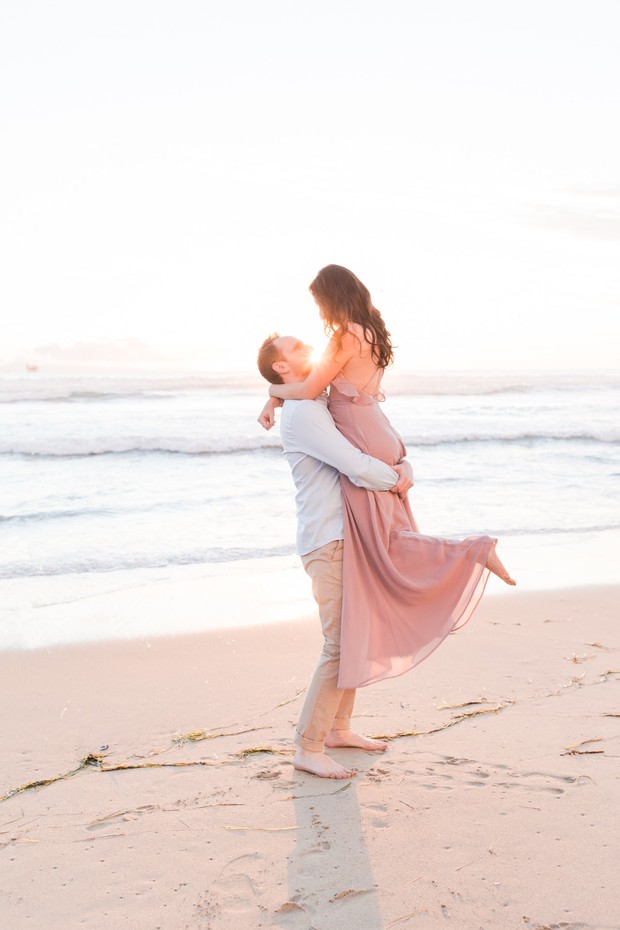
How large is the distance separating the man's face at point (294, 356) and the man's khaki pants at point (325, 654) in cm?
72

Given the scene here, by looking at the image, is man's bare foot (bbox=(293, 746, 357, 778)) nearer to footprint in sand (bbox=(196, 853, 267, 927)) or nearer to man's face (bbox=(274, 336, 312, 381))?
footprint in sand (bbox=(196, 853, 267, 927))

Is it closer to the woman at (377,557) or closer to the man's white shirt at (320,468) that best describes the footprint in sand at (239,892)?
the woman at (377,557)

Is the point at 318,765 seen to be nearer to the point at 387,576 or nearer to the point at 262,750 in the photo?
the point at 262,750

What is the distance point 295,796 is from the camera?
340 cm

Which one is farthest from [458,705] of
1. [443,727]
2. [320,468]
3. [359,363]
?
[359,363]

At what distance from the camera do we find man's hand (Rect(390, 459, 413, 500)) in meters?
3.58

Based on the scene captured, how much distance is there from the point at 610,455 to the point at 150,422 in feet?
34.5

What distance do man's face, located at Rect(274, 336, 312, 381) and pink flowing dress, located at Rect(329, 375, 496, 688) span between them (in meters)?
0.14

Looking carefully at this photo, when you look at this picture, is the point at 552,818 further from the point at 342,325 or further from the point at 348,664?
the point at 342,325

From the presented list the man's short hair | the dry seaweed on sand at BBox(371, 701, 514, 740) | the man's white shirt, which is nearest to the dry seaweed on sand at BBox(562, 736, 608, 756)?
the dry seaweed on sand at BBox(371, 701, 514, 740)

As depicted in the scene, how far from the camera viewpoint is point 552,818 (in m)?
3.08

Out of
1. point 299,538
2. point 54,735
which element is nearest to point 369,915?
point 299,538

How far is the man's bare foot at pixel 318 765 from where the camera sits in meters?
3.54

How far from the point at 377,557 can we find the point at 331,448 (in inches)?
19.7
